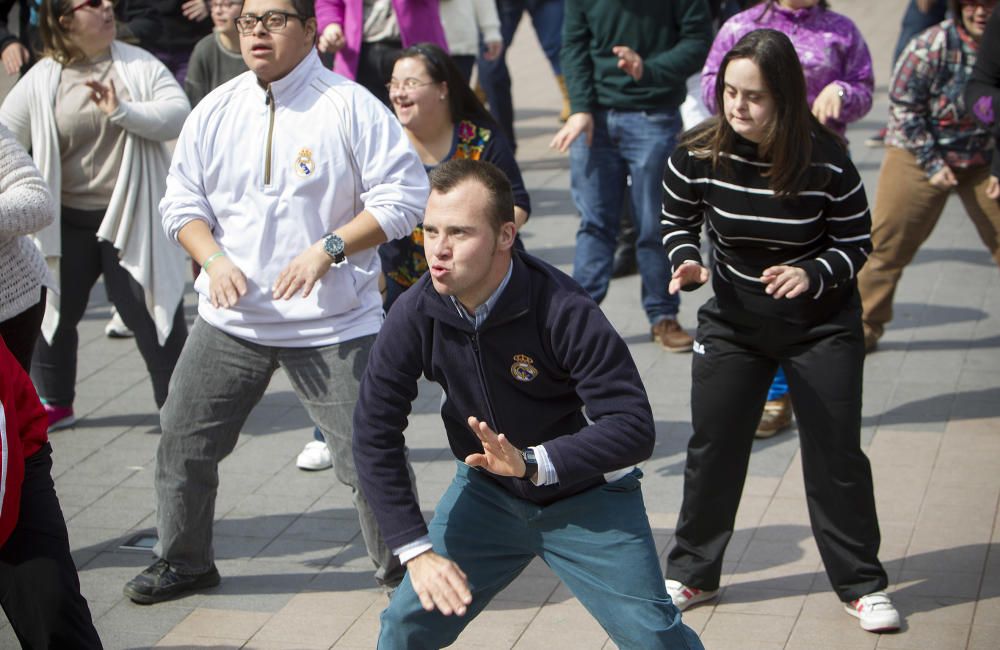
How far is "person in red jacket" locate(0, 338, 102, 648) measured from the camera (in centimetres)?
364

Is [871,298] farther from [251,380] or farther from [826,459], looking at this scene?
[251,380]

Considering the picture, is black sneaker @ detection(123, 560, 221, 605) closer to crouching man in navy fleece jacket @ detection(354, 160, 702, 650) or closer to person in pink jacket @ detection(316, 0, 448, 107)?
crouching man in navy fleece jacket @ detection(354, 160, 702, 650)

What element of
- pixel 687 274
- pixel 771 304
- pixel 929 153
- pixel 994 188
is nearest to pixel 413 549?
pixel 687 274

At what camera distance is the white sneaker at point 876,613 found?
15.6 feet

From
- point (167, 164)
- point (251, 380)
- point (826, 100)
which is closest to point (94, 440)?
point (167, 164)

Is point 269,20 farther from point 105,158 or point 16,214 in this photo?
point 105,158

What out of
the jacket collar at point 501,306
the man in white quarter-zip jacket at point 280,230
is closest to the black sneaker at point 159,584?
the man in white quarter-zip jacket at point 280,230

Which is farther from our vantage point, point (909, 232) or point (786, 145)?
point (909, 232)

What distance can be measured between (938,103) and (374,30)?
305 centimetres

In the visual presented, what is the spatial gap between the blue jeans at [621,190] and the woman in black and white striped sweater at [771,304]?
2.61m

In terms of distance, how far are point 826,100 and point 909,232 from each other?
1.49 metres

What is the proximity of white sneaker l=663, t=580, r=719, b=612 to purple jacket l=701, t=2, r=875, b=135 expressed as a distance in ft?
7.35

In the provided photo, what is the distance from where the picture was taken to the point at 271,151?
472 cm

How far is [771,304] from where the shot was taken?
4.82 meters
